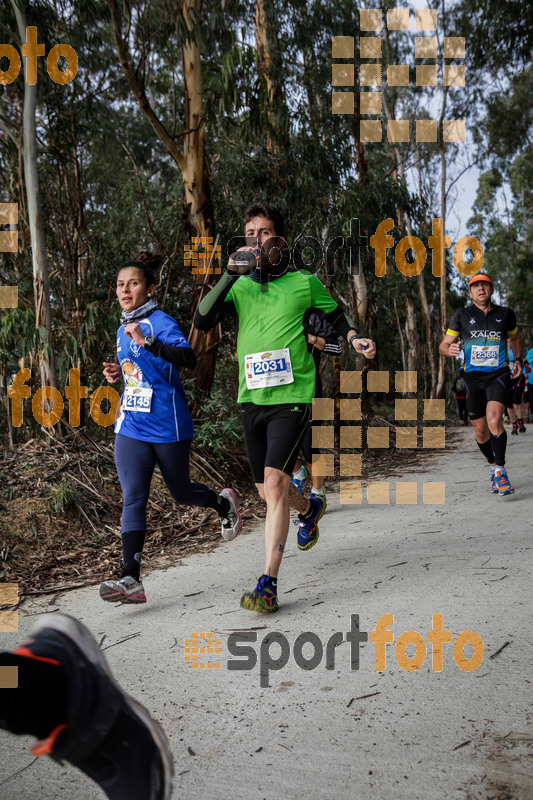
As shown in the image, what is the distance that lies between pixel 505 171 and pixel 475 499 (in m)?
29.5

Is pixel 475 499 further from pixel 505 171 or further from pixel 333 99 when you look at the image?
pixel 505 171

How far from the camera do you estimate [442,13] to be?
20594 mm

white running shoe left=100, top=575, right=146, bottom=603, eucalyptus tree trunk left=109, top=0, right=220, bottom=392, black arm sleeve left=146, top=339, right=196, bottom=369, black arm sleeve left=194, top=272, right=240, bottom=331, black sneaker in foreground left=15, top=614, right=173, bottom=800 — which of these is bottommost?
white running shoe left=100, top=575, right=146, bottom=603

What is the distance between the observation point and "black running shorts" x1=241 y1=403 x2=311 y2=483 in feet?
13.3

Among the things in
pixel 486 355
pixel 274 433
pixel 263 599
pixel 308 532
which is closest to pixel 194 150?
pixel 486 355

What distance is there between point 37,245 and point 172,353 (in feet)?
14.4

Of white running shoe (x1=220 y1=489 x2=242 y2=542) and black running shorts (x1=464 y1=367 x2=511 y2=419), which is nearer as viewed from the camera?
white running shoe (x1=220 y1=489 x2=242 y2=542)

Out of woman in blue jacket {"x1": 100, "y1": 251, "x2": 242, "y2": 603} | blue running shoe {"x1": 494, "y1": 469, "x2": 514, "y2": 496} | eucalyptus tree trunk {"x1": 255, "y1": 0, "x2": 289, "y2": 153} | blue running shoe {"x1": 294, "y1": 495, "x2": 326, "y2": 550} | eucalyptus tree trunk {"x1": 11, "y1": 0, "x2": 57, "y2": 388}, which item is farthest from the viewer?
eucalyptus tree trunk {"x1": 255, "y1": 0, "x2": 289, "y2": 153}

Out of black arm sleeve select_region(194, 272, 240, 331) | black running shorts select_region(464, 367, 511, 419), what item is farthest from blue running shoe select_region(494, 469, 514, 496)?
black arm sleeve select_region(194, 272, 240, 331)

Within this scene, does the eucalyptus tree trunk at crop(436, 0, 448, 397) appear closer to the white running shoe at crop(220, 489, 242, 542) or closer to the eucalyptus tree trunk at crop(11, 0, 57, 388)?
the eucalyptus tree trunk at crop(11, 0, 57, 388)

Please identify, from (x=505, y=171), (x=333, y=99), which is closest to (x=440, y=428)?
(x=333, y=99)

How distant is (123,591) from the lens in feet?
13.1

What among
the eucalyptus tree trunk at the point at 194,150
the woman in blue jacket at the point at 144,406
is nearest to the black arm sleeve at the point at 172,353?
the woman in blue jacket at the point at 144,406

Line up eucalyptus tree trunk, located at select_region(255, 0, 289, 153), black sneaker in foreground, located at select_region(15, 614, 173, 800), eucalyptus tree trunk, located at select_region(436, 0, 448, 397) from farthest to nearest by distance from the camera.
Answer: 1. eucalyptus tree trunk, located at select_region(436, 0, 448, 397)
2. eucalyptus tree trunk, located at select_region(255, 0, 289, 153)
3. black sneaker in foreground, located at select_region(15, 614, 173, 800)
